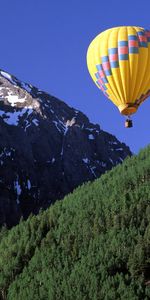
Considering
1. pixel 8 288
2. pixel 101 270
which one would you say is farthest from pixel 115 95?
pixel 8 288

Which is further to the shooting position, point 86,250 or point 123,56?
point 86,250

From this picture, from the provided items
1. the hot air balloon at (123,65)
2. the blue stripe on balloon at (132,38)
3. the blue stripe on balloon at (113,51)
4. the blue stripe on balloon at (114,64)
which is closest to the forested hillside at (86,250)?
the hot air balloon at (123,65)

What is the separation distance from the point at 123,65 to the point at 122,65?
73mm

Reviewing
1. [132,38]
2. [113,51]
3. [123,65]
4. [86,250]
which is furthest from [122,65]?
[86,250]

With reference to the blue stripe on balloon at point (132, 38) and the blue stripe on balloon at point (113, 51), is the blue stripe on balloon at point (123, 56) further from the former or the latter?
the blue stripe on balloon at point (132, 38)

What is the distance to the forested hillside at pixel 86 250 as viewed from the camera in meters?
71.6

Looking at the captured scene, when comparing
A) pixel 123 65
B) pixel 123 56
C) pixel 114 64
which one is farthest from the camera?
pixel 123 56

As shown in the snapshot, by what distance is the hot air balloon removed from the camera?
43406 mm

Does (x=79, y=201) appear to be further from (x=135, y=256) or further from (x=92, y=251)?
(x=135, y=256)

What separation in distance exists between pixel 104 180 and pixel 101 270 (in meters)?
66.4

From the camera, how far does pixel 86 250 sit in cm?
8912

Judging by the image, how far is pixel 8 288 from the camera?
7994 cm

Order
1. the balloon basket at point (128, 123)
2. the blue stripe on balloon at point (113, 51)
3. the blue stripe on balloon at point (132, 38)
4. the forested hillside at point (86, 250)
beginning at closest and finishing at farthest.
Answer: the balloon basket at point (128, 123) → the blue stripe on balloon at point (113, 51) → the blue stripe on balloon at point (132, 38) → the forested hillside at point (86, 250)

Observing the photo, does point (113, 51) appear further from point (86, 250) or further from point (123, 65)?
point (86, 250)
